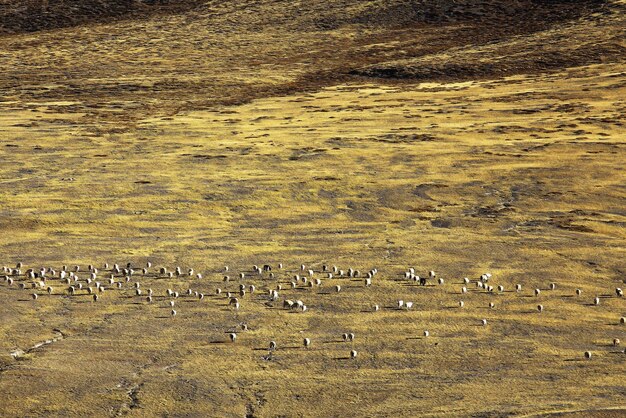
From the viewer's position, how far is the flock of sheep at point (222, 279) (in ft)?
63.6

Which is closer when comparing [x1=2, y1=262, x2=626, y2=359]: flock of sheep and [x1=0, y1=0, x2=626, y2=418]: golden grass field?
[x1=0, y1=0, x2=626, y2=418]: golden grass field

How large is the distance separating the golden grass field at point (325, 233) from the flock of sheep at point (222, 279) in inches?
6.2

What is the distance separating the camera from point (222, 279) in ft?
68.4

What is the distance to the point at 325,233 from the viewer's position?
25.4 meters

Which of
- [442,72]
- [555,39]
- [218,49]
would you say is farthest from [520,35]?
[218,49]

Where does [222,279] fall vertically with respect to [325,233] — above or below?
above

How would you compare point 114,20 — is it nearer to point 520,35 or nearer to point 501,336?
point 520,35

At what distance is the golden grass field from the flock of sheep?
0.52 ft

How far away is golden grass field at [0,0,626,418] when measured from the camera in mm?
15047

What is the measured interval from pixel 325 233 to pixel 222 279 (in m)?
5.15

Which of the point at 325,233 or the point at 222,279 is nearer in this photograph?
the point at 222,279

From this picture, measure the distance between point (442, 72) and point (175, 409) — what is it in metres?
51.9

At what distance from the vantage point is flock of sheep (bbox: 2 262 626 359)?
1938 cm

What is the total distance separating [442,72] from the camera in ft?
210
